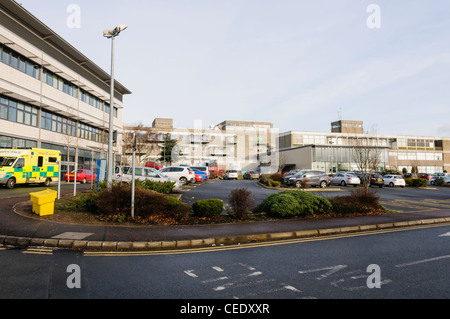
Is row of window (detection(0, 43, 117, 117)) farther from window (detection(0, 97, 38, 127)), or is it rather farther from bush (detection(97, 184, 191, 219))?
bush (detection(97, 184, 191, 219))

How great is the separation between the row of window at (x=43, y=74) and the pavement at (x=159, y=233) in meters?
23.9

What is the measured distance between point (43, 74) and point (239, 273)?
3641 cm

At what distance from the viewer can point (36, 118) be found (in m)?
33.1

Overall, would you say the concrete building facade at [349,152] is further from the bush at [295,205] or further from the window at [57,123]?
the bush at [295,205]

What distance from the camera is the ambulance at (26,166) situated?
20.7 metres

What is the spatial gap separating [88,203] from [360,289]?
31.0 feet

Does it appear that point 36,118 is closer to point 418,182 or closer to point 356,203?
point 356,203

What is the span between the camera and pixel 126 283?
4758mm

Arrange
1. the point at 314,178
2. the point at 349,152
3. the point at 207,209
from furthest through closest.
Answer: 1. the point at 349,152
2. the point at 314,178
3. the point at 207,209

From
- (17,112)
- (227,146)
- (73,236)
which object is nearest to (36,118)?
(17,112)

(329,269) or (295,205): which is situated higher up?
(295,205)

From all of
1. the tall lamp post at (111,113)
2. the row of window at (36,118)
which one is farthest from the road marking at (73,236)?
the row of window at (36,118)

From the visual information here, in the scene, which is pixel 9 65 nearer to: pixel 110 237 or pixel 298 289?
pixel 110 237
